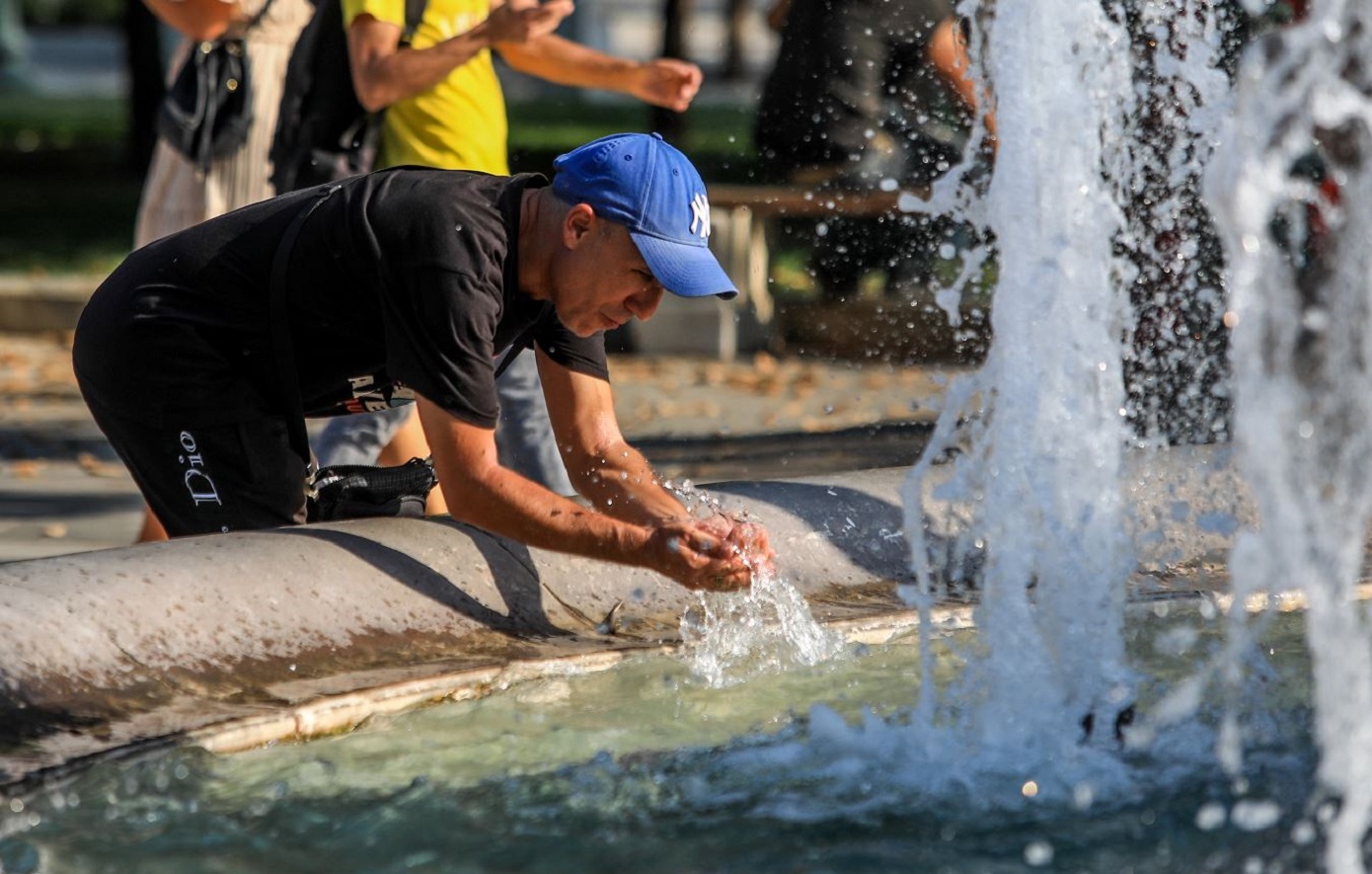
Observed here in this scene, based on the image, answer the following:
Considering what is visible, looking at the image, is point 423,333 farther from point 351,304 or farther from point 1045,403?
point 1045,403

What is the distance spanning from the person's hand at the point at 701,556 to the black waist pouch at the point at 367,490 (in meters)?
0.79

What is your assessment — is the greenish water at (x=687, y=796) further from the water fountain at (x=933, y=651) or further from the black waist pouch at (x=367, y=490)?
the black waist pouch at (x=367, y=490)

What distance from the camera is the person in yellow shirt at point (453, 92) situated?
4609mm

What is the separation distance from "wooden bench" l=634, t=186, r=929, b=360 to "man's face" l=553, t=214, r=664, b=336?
558 centimetres

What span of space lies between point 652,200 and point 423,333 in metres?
0.44

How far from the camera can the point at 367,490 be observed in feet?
13.0

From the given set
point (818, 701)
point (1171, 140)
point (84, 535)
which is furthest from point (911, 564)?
point (84, 535)

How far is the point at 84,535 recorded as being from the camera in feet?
18.8

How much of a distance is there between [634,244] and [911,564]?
1327 mm

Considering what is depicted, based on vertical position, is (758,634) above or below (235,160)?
below

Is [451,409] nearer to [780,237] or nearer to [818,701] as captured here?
[818,701]

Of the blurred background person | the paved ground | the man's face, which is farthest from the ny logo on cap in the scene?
the paved ground

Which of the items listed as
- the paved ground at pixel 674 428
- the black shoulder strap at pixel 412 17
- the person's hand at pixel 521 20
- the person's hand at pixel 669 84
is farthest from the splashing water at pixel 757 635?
the paved ground at pixel 674 428

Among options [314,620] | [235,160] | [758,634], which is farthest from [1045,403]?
[235,160]
